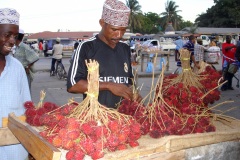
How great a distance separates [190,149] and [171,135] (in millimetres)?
124

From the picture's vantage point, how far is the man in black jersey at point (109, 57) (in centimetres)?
248

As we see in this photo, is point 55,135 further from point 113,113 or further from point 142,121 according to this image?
point 142,121

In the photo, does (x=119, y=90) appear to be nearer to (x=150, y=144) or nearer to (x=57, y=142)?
(x=150, y=144)

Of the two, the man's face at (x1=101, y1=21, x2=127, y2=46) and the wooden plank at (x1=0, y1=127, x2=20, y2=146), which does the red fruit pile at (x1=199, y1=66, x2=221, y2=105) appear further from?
the wooden plank at (x1=0, y1=127, x2=20, y2=146)

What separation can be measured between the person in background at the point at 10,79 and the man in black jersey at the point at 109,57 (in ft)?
1.26

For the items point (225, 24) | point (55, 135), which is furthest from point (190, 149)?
point (225, 24)

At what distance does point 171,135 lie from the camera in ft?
5.94

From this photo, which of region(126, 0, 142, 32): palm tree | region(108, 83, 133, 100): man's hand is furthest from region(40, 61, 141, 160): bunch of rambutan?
region(126, 0, 142, 32): palm tree

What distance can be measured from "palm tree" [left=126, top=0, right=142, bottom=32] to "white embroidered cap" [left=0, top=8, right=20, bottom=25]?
66055 millimetres

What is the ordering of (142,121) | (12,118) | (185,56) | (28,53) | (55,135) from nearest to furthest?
(55,135) < (142,121) < (12,118) < (185,56) < (28,53)

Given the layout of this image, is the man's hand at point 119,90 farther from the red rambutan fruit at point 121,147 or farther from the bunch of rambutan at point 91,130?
the red rambutan fruit at point 121,147

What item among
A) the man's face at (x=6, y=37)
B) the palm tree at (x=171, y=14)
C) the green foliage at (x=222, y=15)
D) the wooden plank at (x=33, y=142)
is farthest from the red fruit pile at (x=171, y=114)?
the palm tree at (x=171, y=14)

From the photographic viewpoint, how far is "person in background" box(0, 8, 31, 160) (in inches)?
92.0

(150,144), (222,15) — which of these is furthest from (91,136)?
(222,15)
